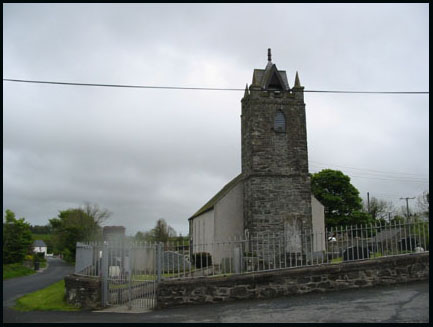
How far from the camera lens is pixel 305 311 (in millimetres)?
10062

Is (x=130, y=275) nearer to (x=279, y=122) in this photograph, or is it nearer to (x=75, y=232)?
(x=279, y=122)

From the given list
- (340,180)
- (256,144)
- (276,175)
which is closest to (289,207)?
(276,175)

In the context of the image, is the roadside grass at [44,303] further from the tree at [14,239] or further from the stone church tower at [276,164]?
the tree at [14,239]

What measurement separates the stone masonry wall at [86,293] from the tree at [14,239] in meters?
24.2

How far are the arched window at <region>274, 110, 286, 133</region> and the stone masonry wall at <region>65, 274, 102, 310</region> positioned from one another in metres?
13.6

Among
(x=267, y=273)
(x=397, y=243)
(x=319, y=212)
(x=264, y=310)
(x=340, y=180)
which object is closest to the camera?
(x=264, y=310)

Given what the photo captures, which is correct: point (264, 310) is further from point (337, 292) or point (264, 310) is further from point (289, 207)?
point (289, 207)

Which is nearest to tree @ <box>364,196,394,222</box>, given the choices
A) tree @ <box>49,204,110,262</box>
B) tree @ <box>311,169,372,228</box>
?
tree @ <box>311,169,372,228</box>

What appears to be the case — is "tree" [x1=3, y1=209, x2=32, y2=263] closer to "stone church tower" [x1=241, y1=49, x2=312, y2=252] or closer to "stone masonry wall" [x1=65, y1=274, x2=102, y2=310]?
"stone church tower" [x1=241, y1=49, x2=312, y2=252]

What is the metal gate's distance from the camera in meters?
12.8

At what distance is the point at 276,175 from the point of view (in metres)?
22.8

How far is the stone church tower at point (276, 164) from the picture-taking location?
22.4 meters

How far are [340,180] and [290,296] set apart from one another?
114ft

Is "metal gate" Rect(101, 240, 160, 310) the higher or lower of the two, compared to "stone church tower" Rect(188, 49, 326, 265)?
lower
